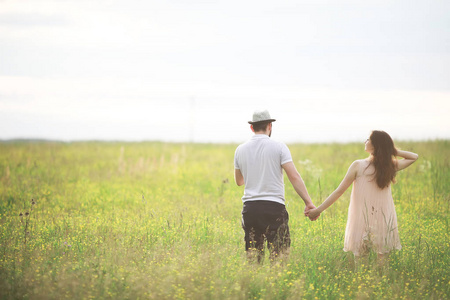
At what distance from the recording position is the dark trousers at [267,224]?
5289 millimetres

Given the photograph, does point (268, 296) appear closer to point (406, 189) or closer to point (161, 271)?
point (161, 271)

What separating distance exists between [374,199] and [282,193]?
4.78 ft

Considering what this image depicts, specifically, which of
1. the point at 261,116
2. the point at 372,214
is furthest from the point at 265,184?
the point at 372,214

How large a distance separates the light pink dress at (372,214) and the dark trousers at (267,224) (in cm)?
122

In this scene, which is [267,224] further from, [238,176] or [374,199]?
[374,199]

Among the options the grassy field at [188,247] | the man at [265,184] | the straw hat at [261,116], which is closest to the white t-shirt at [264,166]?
the man at [265,184]

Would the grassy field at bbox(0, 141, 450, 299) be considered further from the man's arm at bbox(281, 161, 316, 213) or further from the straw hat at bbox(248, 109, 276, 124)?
the straw hat at bbox(248, 109, 276, 124)

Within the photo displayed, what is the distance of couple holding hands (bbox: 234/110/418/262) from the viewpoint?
17.4 ft

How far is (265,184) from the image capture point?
208 inches

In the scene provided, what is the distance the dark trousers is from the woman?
1198 mm

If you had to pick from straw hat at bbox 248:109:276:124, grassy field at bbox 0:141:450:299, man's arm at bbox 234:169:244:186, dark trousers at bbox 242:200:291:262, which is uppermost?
straw hat at bbox 248:109:276:124

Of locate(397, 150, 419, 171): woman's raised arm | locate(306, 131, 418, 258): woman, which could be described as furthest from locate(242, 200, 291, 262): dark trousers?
locate(397, 150, 419, 171): woman's raised arm

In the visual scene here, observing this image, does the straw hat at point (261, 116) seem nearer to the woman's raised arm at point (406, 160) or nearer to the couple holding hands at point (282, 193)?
the couple holding hands at point (282, 193)

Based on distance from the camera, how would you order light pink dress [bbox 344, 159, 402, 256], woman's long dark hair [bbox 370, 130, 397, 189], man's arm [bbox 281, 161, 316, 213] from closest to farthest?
man's arm [bbox 281, 161, 316, 213]
woman's long dark hair [bbox 370, 130, 397, 189]
light pink dress [bbox 344, 159, 402, 256]
